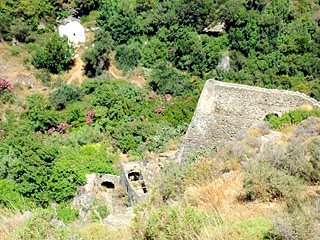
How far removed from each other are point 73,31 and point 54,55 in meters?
3.00

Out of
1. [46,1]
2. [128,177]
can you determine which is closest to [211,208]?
[128,177]

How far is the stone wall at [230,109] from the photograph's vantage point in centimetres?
1256

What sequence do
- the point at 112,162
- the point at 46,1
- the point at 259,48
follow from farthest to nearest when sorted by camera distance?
the point at 46,1 < the point at 259,48 < the point at 112,162

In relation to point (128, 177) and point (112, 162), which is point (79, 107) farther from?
point (128, 177)

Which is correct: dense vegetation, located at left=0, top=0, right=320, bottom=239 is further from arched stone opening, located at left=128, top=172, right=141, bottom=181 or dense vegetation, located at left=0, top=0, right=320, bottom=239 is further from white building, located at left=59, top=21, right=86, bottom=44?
arched stone opening, located at left=128, top=172, right=141, bottom=181

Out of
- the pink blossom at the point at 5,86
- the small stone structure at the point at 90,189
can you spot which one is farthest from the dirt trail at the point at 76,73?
the small stone structure at the point at 90,189

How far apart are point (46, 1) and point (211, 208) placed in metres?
25.4

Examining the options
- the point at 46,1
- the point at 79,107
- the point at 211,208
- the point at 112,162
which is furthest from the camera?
the point at 46,1

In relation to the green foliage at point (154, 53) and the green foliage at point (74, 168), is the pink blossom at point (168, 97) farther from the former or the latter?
the green foliage at point (74, 168)

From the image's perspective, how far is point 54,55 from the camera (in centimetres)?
2545

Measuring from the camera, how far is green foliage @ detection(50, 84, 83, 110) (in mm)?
23372

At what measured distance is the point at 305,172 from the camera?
759 cm

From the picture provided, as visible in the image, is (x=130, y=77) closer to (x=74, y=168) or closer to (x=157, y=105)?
(x=157, y=105)

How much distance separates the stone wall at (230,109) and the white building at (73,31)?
1691 cm
